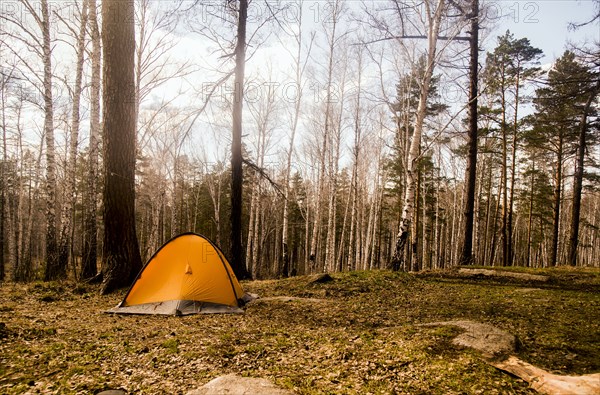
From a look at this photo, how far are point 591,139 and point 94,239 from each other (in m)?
28.6

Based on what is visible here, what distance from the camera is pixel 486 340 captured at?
11.4 ft

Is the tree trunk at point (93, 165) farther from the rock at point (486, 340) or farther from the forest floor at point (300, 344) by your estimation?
the rock at point (486, 340)

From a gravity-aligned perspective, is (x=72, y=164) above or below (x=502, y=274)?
above

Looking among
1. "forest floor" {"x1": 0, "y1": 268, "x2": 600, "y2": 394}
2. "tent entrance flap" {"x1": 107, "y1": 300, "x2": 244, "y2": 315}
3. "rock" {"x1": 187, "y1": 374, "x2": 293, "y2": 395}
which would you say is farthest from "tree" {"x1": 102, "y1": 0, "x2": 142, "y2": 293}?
"rock" {"x1": 187, "y1": 374, "x2": 293, "y2": 395}

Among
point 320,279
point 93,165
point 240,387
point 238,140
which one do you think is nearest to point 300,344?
Result: point 240,387

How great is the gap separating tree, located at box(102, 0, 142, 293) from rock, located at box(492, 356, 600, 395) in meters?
7.10

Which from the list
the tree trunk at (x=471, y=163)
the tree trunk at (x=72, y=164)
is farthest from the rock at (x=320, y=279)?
the tree trunk at (x=72, y=164)

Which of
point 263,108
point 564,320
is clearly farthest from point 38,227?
point 564,320

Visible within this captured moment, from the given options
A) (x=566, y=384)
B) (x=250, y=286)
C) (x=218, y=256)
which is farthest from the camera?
(x=250, y=286)

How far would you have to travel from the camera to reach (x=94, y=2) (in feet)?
32.1

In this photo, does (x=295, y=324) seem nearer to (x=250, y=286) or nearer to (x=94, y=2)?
(x=250, y=286)

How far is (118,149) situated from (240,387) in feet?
20.8

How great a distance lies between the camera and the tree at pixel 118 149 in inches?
271

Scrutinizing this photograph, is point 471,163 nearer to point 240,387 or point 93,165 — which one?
point 240,387
